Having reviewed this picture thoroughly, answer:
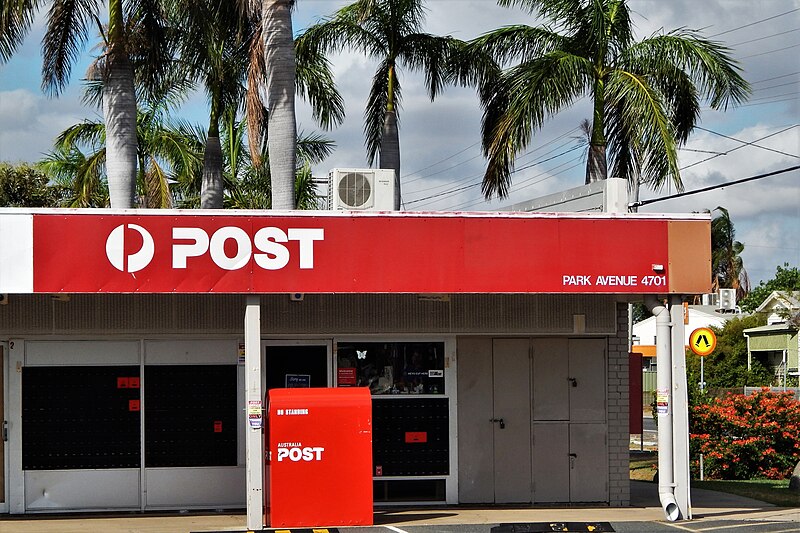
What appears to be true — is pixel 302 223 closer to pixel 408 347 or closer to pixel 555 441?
pixel 408 347

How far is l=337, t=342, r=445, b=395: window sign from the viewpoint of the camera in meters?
15.0

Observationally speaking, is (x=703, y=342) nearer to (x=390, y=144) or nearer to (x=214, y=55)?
(x=390, y=144)

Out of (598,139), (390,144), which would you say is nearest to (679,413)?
(598,139)

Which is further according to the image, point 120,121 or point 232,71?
point 232,71

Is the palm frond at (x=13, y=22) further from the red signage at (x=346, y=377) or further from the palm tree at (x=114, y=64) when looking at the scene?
the red signage at (x=346, y=377)

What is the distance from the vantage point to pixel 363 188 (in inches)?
596

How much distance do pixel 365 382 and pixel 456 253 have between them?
110 inches

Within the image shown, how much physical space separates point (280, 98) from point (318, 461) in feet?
24.1

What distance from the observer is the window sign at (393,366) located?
49.1 ft

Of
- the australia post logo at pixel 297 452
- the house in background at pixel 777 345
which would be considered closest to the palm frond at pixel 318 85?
the australia post logo at pixel 297 452

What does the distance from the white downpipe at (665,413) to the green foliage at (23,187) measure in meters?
32.1

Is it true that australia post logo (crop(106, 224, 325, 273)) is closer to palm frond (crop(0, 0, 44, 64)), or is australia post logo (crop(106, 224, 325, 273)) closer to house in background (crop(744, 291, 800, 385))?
palm frond (crop(0, 0, 44, 64))

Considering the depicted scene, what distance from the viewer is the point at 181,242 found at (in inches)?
505

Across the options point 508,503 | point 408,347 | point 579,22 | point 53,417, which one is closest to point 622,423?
point 508,503
